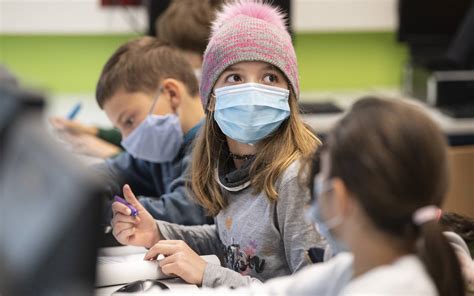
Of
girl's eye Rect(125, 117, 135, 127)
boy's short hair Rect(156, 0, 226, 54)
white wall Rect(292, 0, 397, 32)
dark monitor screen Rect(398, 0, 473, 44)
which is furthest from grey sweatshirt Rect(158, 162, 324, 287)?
white wall Rect(292, 0, 397, 32)

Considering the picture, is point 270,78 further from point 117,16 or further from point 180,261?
point 117,16

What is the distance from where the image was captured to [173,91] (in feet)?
6.80

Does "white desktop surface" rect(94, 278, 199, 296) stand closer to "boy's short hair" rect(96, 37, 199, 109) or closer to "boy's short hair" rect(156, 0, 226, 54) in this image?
"boy's short hair" rect(96, 37, 199, 109)

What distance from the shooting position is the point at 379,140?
3.47ft

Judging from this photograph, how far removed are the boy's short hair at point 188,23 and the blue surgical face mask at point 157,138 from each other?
1.51 ft

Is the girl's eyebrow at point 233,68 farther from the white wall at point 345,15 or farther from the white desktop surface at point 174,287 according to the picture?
the white wall at point 345,15

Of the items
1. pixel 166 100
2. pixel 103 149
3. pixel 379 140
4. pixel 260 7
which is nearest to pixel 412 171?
pixel 379 140

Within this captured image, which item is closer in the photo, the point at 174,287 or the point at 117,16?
the point at 174,287

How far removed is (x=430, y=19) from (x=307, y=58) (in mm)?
697

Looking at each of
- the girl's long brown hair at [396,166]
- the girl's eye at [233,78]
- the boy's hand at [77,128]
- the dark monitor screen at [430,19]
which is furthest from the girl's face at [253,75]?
the dark monitor screen at [430,19]

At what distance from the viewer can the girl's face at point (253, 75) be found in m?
1.63

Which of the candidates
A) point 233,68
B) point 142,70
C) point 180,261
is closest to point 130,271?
point 180,261

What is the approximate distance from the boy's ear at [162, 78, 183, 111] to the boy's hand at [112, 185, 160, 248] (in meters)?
0.45

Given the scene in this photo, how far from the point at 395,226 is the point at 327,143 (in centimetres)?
16
